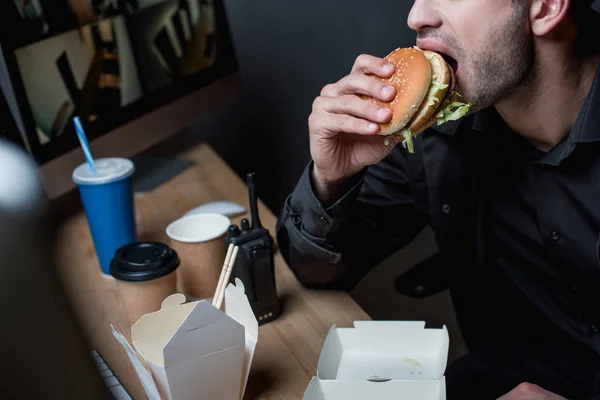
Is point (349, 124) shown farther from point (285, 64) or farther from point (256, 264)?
point (285, 64)

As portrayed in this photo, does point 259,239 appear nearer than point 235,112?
Yes

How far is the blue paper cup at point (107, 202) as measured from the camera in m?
1.21

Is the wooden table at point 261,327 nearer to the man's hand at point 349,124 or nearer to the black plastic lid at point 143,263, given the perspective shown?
the black plastic lid at point 143,263

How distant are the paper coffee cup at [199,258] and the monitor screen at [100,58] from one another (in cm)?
36

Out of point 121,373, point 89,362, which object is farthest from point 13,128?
point 89,362

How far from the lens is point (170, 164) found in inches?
67.3

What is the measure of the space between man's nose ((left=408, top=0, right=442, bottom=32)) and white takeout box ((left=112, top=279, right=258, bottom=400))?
60 centimetres

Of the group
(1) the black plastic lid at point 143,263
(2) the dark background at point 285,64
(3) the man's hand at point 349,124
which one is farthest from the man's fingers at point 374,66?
(2) the dark background at point 285,64

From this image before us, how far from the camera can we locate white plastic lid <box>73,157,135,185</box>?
1.20m

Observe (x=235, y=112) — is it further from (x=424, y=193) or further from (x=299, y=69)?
(x=424, y=193)

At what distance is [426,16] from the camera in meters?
1.17

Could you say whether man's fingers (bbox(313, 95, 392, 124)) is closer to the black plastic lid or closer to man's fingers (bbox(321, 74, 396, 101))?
man's fingers (bbox(321, 74, 396, 101))

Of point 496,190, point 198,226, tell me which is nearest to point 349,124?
point 198,226

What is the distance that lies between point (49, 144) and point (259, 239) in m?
0.53
